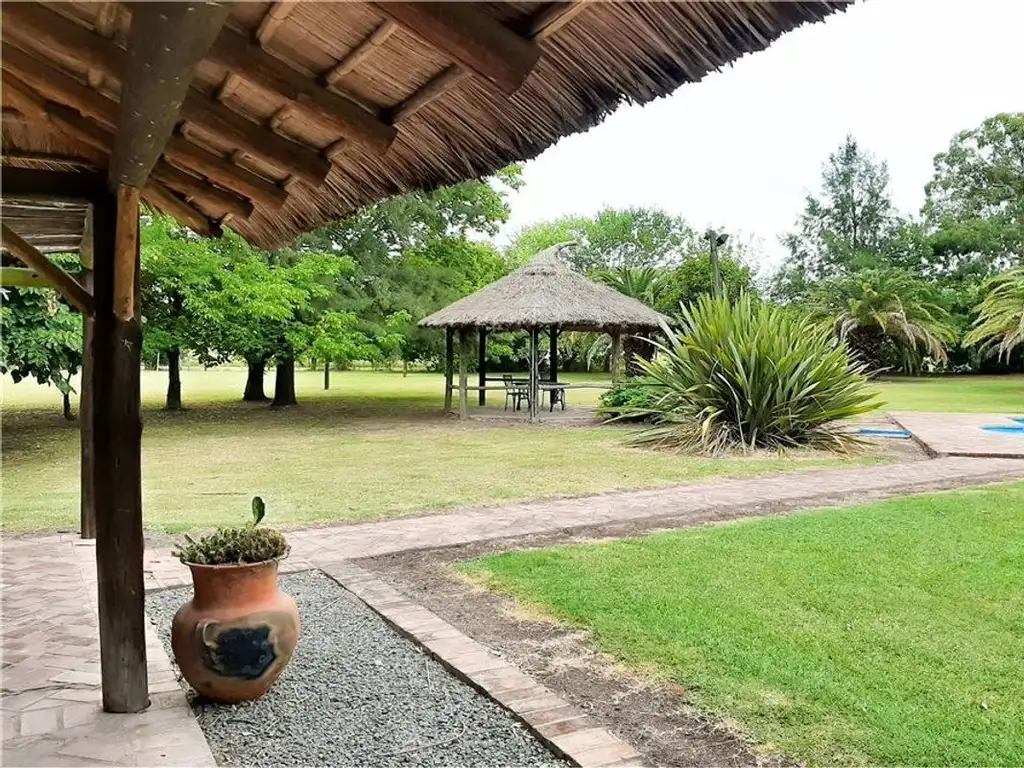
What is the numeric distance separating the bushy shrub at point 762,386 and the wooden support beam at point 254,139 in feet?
27.5

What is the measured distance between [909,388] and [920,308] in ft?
16.0

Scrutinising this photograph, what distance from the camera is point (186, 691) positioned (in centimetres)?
328

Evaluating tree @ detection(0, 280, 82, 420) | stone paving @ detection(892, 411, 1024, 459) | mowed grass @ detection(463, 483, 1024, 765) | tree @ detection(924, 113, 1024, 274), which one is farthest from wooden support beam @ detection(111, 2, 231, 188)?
tree @ detection(924, 113, 1024, 274)

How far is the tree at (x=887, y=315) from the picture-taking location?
2727cm

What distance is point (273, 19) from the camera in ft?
6.84

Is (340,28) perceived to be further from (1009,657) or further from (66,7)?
(1009,657)

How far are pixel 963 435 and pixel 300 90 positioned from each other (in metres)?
12.0

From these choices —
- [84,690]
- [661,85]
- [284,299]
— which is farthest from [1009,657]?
[284,299]

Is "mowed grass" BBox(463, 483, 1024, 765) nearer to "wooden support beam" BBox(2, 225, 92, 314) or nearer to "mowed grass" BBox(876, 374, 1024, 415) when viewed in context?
"wooden support beam" BBox(2, 225, 92, 314)

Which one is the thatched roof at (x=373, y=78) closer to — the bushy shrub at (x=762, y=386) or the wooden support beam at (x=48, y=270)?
the wooden support beam at (x=48, y=270)

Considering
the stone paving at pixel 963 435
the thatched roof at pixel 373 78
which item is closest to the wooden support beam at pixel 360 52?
the thatched roof at pixel 373 78

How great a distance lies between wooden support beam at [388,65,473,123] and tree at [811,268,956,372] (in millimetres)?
26283

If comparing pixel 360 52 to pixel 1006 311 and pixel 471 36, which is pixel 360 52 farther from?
pixel 1006 311

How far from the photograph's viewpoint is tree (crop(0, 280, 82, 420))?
9.74 meters
